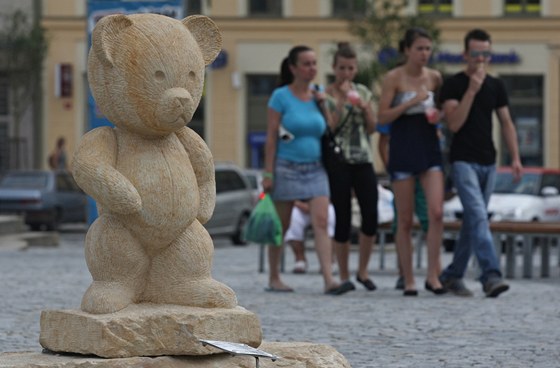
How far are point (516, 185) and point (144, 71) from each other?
21831mm

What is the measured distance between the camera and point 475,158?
40.9 feet

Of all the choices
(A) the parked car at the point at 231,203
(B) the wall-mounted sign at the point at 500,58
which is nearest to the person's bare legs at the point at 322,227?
(A) the parked car at the point at 231,203

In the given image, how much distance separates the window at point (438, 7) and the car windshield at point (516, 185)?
20.6m

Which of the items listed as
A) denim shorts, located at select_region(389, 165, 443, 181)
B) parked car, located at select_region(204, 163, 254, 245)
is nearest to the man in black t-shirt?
denim shorts, located at select_region(389, 165, 443, 181)

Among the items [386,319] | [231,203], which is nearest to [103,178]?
[386,319]

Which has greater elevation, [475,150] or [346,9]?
[346,9]

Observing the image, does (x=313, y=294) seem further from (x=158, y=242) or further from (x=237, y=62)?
(x=237, y=62)

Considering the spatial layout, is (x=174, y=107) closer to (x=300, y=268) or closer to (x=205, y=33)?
(x=205, y=33)

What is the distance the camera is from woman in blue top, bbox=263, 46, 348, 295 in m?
12.7

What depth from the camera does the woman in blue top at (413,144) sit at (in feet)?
41.1

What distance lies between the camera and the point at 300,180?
499 inches

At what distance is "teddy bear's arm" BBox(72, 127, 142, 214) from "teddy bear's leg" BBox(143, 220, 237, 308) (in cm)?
31

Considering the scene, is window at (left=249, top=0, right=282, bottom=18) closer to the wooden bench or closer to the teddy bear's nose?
the wooden bench

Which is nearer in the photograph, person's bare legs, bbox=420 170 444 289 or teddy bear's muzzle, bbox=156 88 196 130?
teddy bear's muzzle, bbox=156 88 196 130
